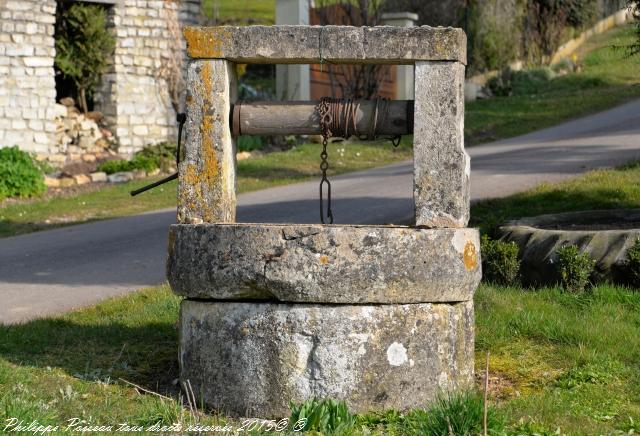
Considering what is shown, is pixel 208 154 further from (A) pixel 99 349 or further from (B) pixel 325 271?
(A) pixel 99 349

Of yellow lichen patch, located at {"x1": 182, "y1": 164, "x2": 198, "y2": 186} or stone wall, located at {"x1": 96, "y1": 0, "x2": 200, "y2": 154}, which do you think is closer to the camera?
yellow lichen patch, located at {"x1": 182, "y1": 164, "x2": 198, "y2": 186}

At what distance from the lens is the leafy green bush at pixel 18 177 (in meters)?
14.2

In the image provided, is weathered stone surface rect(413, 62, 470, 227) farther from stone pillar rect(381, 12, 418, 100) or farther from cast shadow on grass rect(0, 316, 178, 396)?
stone pillar rect(381, 12, 418, 100)

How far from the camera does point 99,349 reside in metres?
6.05

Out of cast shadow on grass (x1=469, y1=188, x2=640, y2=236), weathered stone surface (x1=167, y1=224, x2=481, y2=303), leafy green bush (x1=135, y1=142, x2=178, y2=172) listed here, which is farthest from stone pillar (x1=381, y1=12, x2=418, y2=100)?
weathered stone surface (x1=167, y1=224, x2=481, y2=303)

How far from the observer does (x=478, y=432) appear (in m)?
4.12

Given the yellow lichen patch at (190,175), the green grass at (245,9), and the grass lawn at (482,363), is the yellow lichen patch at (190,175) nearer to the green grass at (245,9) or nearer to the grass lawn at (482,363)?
the grass lawn at (482,363)

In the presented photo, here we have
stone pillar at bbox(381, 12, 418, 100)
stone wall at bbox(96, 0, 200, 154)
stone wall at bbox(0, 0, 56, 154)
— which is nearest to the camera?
stone wall at bbox(0, 0, 56, 154)

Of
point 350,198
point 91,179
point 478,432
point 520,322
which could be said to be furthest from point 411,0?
point 478,432

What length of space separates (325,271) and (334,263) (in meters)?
0.06

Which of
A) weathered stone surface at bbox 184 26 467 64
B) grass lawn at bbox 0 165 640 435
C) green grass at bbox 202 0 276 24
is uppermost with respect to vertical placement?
green grass at bbox 202 0 276 24

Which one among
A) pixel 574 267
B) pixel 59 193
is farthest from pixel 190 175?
pixel 59 193

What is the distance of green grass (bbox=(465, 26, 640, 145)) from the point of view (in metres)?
18.8

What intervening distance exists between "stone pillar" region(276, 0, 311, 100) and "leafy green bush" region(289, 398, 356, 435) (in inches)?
588
